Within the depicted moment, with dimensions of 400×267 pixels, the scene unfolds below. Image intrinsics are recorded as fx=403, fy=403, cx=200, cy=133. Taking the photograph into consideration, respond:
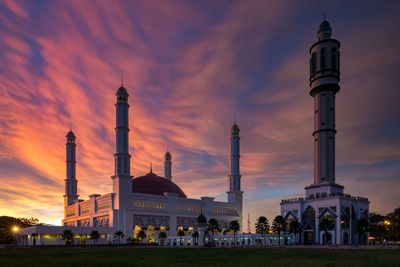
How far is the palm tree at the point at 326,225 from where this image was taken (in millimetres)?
93875

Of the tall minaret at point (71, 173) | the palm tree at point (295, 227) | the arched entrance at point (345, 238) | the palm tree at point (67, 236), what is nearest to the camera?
the arched entrance at point (345, 238)

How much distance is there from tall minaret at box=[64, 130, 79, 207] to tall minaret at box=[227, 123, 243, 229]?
59232 mm

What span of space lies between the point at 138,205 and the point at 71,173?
118 ft

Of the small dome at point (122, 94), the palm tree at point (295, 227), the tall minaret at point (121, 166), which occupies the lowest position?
the palm tree at point (295, 227)

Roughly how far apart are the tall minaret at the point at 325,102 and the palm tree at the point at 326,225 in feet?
44.8

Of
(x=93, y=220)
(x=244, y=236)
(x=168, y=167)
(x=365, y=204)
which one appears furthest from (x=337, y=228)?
(x=168, y=167)

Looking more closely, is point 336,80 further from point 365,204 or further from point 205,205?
point 205,205

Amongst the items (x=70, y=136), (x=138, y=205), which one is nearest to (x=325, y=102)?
(x=138, y=205)

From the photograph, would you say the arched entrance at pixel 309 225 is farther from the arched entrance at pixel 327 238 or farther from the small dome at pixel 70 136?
the small dome at pixel 70 136

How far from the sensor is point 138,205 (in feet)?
427

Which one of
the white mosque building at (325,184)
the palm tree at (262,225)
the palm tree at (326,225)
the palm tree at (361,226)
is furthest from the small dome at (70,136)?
the palm tree at (361,226)

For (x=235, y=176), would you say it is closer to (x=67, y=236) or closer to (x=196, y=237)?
(x=196, y=237)

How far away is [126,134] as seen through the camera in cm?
12800

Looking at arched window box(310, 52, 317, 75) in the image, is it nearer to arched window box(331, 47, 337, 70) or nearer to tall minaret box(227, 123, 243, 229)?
arched window box(331, 47, 337, 70)
